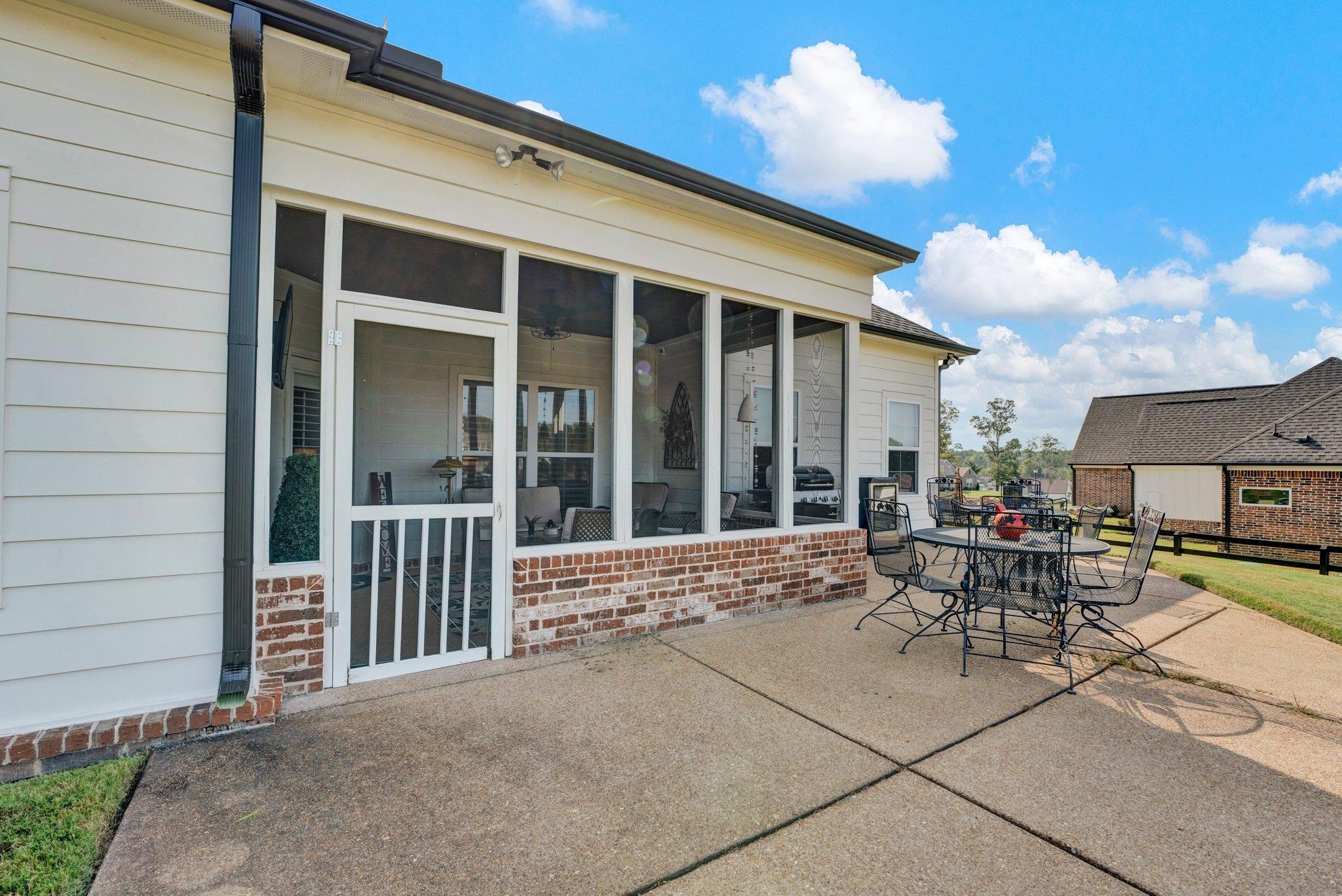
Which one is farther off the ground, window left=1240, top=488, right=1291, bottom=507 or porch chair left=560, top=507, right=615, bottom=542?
porch chair left=560, top=507, right=615, bottom=542

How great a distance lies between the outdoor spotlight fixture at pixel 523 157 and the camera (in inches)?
127

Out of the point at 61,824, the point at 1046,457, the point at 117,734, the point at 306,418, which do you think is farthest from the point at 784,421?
the point at 1046,457

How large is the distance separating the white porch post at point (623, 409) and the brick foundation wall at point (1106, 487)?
86.6 feet

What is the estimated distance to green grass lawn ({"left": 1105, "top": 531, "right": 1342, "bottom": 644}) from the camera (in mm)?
4578

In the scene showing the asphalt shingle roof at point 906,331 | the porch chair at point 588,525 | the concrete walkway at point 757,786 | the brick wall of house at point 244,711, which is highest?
the asphalt shingle roof at point 906,331

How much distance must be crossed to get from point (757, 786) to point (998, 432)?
59.7 metres

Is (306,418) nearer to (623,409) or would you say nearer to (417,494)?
(417,494)

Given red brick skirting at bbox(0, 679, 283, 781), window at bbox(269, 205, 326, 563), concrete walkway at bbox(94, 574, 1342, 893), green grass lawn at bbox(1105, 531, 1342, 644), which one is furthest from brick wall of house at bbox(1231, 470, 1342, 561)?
red brick skirting at bbox(0, 679, 283, 781)

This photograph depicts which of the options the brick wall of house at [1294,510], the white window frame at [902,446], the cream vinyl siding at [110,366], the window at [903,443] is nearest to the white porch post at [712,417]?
the cream vinyl siding at [110,366]

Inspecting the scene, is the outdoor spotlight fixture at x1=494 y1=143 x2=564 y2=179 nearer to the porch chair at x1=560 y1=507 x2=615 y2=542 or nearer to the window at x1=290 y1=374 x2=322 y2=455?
the window at x1=290 y1=374 x2=322 y2=455

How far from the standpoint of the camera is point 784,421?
4867 mm

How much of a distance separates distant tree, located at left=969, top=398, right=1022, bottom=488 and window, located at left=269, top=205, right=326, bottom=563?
5757 cm

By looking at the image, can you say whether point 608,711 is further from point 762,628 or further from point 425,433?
point 425,433

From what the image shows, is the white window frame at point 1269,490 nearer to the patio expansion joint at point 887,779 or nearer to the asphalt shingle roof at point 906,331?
the asphalt shingle roof at point 906,331
